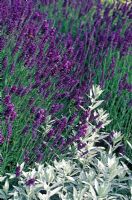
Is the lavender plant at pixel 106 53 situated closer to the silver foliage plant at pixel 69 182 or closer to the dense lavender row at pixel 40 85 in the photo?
the dense lavender row at pixel 40 85

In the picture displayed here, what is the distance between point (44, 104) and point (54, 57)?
43 cm

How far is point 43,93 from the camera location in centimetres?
377

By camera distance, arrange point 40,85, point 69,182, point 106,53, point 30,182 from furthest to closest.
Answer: point 106,53 → point 40,85 → point 69,182 → point 30,182

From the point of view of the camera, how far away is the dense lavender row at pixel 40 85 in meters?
3.29

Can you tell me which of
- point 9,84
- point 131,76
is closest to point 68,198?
point 9,84

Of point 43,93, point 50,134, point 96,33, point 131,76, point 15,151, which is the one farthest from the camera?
point 96,33

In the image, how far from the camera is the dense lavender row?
3287 mm

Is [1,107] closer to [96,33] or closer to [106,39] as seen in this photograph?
[106,39]

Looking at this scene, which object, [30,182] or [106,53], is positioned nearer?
[30,182]

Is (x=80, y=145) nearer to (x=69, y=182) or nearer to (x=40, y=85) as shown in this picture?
(x=69, y=182)

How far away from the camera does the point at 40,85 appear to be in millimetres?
3779

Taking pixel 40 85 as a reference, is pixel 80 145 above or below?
below

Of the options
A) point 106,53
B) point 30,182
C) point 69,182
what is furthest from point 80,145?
point 106,53

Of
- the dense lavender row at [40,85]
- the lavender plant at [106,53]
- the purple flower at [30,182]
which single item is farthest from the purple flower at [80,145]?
the lavender plant at [106,53]
